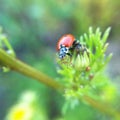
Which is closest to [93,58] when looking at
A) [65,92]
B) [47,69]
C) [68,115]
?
[65,92]

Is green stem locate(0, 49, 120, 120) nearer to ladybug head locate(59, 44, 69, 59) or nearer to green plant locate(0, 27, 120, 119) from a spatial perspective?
green plant locate(0, 27, 120, 119)

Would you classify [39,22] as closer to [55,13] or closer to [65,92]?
[55,13]

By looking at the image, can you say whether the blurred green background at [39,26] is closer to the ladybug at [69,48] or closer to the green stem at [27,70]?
the green stem at [27,70]

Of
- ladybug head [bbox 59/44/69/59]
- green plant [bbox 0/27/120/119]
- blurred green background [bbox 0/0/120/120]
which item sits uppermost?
blurred green background [bbox 0/0/120/120]

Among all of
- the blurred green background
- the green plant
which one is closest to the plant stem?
the green plant

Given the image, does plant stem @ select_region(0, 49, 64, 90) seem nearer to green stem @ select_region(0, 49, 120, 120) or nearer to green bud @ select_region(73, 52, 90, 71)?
green stem @ select_region(0, 49, 120, 120)

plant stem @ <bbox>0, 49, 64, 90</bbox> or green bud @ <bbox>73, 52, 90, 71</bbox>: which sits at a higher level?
plant stem @ <bbox>0, 49, 64, 90</bbox>

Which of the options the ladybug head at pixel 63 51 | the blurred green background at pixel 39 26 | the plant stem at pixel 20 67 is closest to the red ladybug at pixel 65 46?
the ladybug head at pixel 63 51

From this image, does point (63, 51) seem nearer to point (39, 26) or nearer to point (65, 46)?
point (65, 46)

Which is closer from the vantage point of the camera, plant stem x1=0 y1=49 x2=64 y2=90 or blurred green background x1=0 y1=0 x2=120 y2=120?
plant stem x1=0 y1=49 x2=64 y2=90
